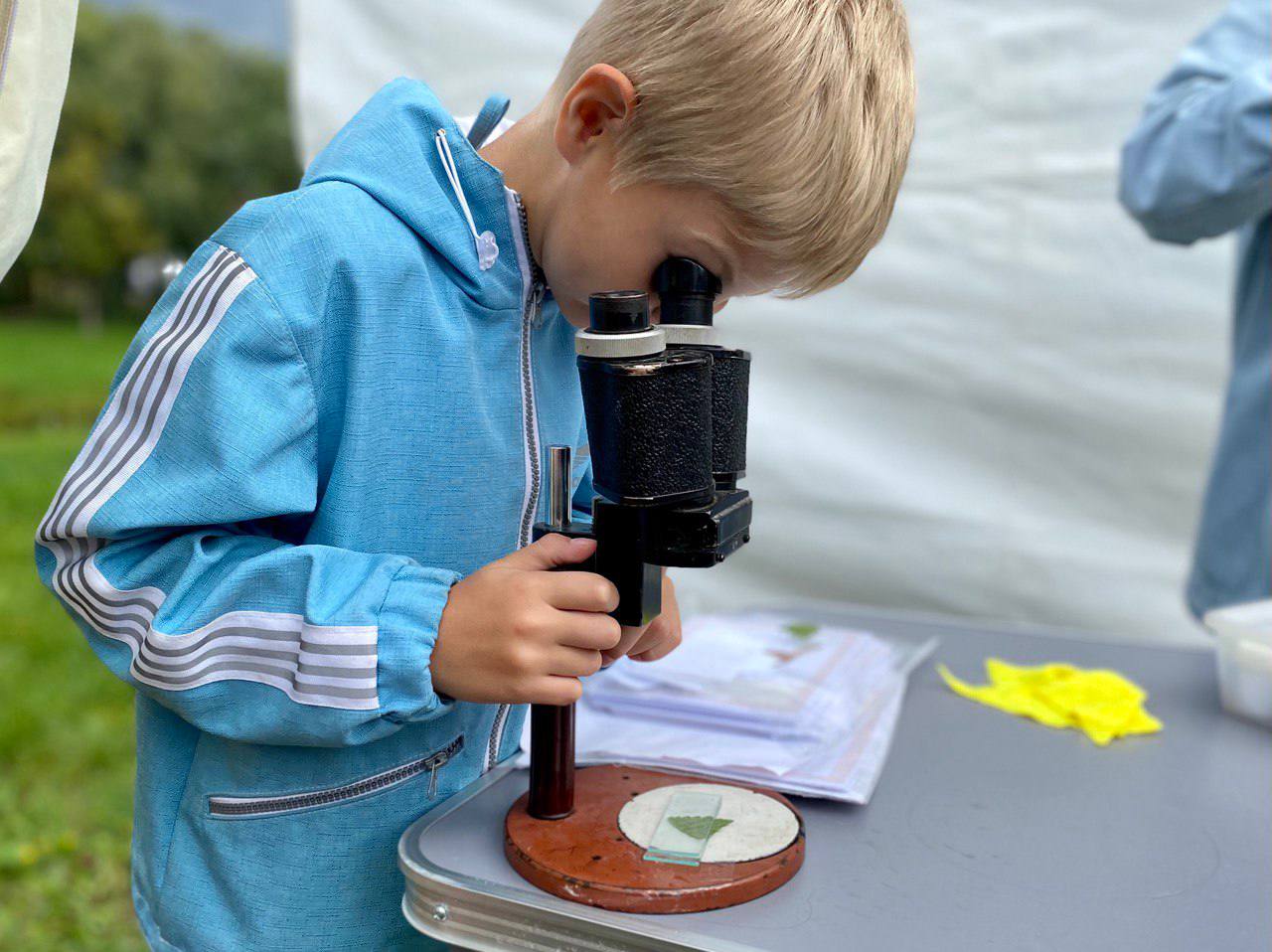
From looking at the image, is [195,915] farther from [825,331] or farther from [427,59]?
[427,59]

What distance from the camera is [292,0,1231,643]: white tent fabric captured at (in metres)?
1.77

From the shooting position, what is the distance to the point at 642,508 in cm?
62

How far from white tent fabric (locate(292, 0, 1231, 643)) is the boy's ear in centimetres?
119

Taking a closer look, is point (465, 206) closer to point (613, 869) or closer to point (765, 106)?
point (765, 106)

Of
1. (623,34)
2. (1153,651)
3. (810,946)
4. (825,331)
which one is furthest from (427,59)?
(810,946)

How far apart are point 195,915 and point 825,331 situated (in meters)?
1.44

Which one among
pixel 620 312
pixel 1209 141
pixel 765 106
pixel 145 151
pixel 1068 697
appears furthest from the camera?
pixel 145 151

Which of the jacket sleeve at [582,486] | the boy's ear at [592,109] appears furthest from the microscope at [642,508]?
the jacket sleeve at [582,486]

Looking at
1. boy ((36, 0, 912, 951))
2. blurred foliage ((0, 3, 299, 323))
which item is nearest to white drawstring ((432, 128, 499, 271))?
boy ((36, 0, 912, 951))

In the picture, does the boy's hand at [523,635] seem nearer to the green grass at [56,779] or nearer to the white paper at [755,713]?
the white paper at [755,713]

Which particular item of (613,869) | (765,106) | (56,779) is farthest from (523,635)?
(56,779)

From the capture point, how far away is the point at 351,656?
63 centimetres

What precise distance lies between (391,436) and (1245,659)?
0.80 metres

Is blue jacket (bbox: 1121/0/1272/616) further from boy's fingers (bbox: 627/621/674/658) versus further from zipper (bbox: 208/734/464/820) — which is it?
zipper (bbox: 208/734/464/820)
